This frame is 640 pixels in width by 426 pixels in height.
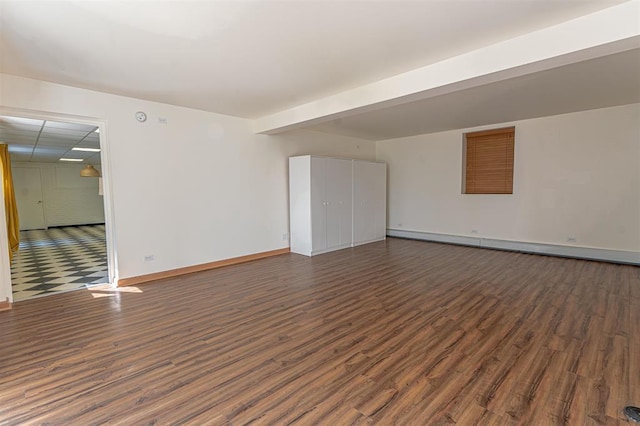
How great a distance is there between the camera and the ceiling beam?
7.63 ft

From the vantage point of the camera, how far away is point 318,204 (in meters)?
6.20

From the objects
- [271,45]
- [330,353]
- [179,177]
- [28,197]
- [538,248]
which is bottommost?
[330,353]

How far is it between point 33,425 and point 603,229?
7570 millimetres

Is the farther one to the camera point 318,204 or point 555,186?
point 318,204

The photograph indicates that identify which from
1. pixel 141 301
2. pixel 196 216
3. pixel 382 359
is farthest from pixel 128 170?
pixel 382 359

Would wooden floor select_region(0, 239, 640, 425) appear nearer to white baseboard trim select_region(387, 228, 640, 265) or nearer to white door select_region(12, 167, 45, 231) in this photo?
white baseboard trim select_region(387, 228, 640, 265)

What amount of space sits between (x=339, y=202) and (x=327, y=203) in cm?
38

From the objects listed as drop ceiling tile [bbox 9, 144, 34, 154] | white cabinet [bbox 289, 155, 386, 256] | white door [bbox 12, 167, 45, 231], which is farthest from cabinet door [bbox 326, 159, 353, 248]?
white door [bbox 12, 167, 45, 231]

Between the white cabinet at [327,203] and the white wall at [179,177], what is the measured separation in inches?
13.5

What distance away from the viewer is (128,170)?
4379mm

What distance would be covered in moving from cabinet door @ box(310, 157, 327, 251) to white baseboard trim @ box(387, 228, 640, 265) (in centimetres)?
285

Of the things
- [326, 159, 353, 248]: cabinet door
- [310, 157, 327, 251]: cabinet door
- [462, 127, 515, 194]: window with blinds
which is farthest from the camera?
[326, 159, 353, 248]: cabinet door

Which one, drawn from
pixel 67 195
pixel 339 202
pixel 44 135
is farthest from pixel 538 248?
pixel 67 195

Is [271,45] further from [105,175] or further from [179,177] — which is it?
[105,175]
